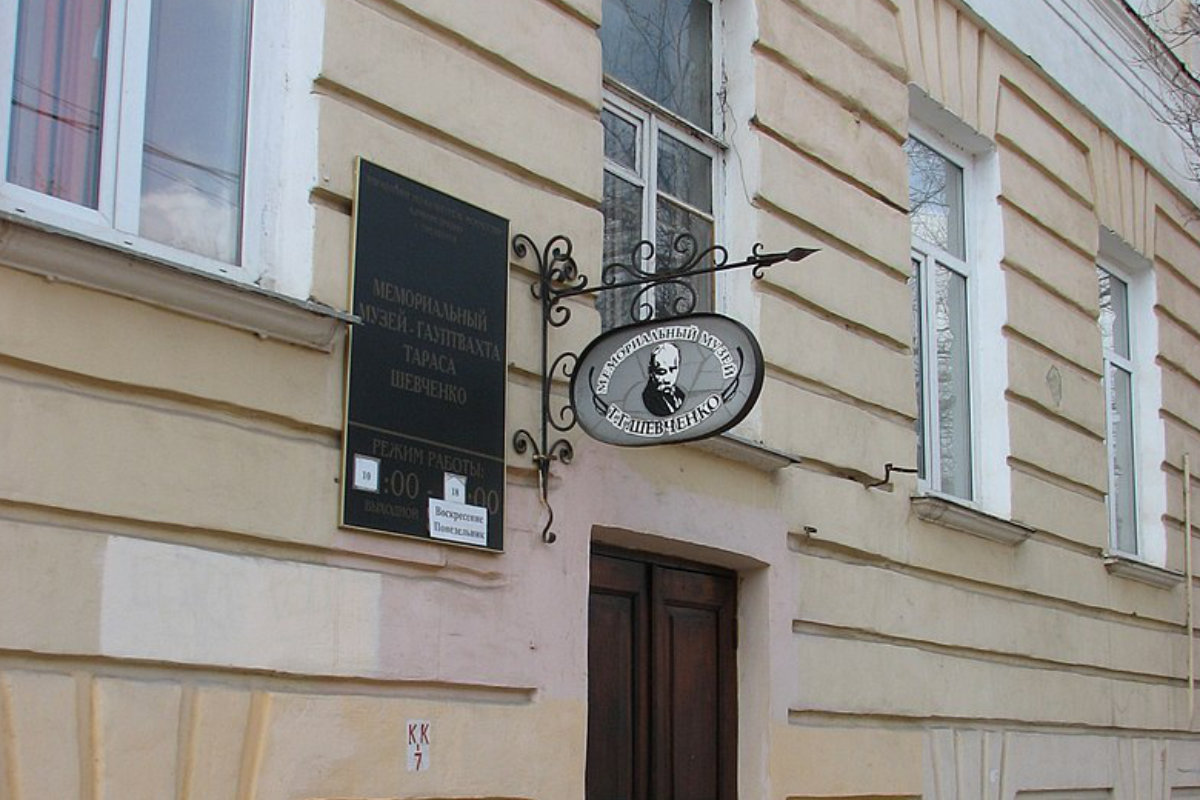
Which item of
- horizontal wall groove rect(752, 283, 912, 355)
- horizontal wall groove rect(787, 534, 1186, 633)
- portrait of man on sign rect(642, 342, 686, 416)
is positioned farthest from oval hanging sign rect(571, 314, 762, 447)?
horizontal wall groove rect(787, 534, 1186, 633)

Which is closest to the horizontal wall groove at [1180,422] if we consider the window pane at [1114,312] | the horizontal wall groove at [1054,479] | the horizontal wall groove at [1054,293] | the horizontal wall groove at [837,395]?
the window pane at [1114,312]

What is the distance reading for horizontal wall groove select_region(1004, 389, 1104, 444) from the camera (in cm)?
970

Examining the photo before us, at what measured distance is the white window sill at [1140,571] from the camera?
1052 cm

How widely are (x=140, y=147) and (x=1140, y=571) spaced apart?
757 centimetres

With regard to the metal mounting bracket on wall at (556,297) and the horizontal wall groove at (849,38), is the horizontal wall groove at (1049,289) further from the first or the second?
the metal mounting bracket on wall at (556,297)

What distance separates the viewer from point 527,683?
19.6 ft

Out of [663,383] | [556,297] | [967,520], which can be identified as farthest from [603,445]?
[967,520]

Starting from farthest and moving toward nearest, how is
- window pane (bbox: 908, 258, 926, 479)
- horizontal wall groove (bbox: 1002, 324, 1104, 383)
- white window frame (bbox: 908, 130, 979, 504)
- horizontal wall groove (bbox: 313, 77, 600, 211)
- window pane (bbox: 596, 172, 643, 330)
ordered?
horizontal wall groove (bbox: 1002, 324, 1104, 383)
white window frame (bbox: 908, 130, 979, 504)
window pane (bbox: 908, 258, 926, 479)
window pane (bbox: 596, 172, 643, 330)
horizontal wall groove (bbox: 313, 77, 600, 211)

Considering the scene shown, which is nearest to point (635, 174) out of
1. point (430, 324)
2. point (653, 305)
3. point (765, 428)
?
point (653, 305)

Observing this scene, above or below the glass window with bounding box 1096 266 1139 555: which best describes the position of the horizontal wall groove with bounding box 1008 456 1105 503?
below

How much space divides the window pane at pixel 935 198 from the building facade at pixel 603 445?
0.03m

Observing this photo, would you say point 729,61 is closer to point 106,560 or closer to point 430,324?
point 430,324

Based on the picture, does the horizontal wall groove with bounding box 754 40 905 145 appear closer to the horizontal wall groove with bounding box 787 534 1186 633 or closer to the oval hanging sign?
the horizontal wall groove with bounding box 787 534 1186 633

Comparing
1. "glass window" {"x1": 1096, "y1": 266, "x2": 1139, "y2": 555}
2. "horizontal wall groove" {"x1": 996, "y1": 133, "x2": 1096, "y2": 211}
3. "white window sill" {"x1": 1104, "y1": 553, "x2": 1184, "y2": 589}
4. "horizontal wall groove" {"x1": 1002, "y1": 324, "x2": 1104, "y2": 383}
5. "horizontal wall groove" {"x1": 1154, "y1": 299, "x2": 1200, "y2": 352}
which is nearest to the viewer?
"horizontal wall groove" {"x1": 1002, "y1": 324, "x2": 1104, "y2": 383}
